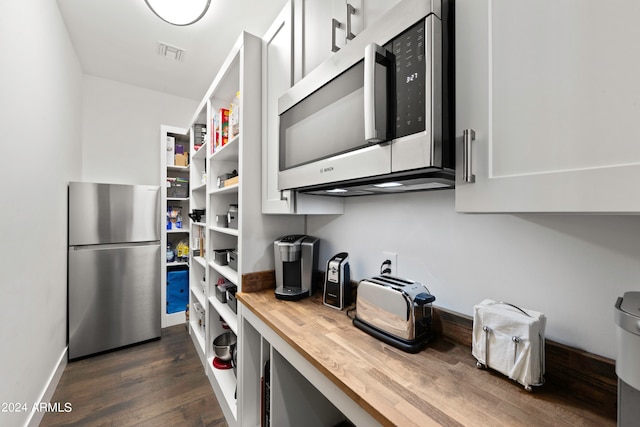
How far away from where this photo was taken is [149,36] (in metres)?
2.22

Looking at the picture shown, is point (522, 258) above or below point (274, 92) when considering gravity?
below

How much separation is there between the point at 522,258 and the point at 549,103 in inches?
19.4

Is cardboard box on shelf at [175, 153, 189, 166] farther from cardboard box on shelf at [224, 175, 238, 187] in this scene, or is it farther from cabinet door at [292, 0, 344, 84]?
cabinet door at [292, 0, 344, 84]

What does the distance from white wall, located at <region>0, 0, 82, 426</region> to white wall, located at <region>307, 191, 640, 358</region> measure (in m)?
1.79

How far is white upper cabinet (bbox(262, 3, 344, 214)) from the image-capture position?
1333 millimetres

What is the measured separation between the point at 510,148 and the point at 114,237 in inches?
122

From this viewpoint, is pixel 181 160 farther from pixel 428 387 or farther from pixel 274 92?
pixel 428 387

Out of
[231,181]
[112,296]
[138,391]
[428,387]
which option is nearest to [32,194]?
[231,181]

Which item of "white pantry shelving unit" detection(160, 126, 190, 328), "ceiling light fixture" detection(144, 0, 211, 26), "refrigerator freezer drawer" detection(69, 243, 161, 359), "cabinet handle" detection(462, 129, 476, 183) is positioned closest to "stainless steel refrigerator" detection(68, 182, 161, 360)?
"refrigerator freezer drawer" detection(69, 243, 161, 359)

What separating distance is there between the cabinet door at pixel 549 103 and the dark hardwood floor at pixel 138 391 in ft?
6.79

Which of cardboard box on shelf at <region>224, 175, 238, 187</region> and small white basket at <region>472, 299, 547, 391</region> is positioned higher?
cardboard box on shelf at <region>224, 175, 238, 187</region>

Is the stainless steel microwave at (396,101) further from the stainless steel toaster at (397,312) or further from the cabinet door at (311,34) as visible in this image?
the stainless steel toaster at (397,312)

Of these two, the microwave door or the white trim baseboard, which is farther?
the white trim baseboard

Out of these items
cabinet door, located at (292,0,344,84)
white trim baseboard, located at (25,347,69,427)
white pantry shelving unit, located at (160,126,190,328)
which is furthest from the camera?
white pantry shelving unit, located at (160,126,190,328)
